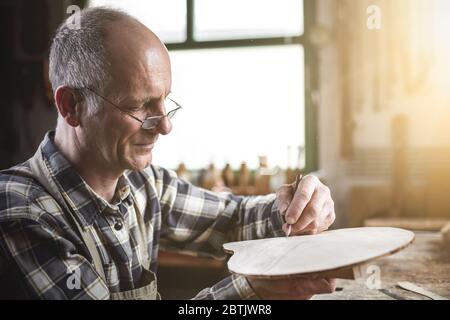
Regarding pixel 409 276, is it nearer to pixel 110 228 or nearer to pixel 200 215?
pixel 200 215

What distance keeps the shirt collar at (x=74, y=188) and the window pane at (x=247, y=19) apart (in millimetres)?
2267

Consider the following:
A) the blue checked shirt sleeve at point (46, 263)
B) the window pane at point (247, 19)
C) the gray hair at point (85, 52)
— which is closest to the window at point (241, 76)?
the window pane at point (247, 19)

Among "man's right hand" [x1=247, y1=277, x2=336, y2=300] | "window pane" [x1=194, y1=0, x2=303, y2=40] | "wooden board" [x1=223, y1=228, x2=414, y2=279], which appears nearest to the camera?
"wooden board" [x1=223, y1=228, x2=414, y2=279]

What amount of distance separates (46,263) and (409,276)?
2.68 feet

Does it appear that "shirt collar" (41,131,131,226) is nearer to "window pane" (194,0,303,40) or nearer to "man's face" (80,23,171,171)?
"man's face" (80,23,171,171)

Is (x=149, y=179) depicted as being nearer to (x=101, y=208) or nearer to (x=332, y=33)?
(x=101, y=208)

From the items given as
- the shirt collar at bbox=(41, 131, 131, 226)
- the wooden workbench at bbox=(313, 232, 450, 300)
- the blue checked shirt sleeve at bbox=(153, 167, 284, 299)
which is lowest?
the wooden workbench at bbox=(313, 232, 450, 300)

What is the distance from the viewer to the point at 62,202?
957 mm

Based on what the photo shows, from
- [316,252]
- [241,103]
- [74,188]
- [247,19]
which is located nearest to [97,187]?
[74,188]

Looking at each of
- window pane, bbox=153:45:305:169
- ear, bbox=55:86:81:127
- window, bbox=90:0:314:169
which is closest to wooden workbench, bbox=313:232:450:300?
ear, bbox=55:86:81:127

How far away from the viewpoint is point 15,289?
2.95ft

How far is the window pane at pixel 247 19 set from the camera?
3.07 metres

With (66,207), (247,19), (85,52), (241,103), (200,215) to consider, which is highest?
(247,19)

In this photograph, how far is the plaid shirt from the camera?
2.75 ft
